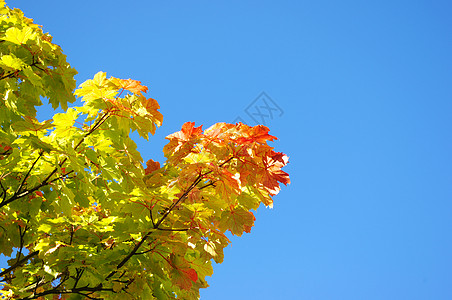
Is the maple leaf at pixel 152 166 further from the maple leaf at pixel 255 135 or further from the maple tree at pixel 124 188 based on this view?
the maple leaf at pixel 255 135

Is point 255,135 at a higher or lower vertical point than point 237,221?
higher

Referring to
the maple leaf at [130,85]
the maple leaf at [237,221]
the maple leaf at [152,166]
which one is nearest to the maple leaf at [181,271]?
the maple leaf at [237,221]

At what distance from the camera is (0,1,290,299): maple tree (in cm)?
284

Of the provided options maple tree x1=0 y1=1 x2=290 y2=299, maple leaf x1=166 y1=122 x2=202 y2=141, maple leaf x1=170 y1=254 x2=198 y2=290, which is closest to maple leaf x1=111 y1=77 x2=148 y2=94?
maple tree x1=0 y1=1 x2=290 y2=299

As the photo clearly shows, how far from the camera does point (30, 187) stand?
377 centimetres

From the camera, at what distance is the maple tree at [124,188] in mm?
2838

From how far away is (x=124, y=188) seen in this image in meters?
A: 3.64

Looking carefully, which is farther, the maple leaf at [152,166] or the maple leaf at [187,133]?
the maple leaf at [152,166]

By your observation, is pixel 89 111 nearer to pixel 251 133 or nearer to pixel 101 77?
pixel 101 77

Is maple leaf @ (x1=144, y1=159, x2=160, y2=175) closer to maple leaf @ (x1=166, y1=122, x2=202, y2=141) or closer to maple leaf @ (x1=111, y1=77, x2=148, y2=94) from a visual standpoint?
maple leaf @ (x1=111, y1=77, x2=148, y2=94)

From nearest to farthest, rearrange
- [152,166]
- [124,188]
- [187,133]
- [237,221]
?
[187,133]
[237,221]
[124,188]
[152,166]

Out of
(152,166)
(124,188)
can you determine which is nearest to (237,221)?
(124,188)

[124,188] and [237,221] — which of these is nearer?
[237,221]

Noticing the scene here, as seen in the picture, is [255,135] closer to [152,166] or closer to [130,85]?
[130,85]
